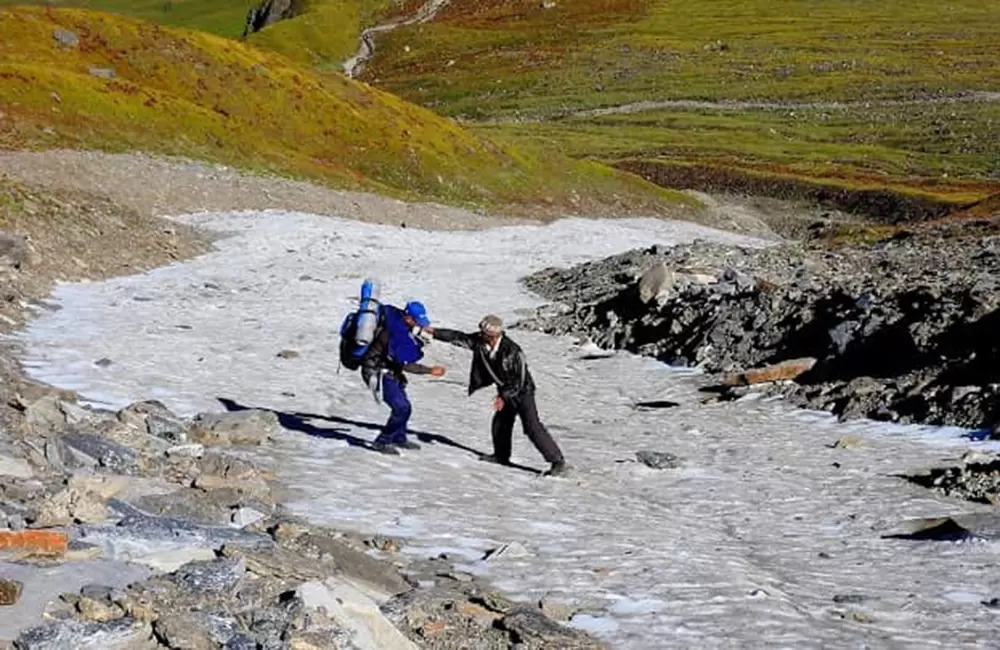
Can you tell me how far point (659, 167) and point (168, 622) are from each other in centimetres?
9117

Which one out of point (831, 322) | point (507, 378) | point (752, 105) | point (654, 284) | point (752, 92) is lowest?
point (507, 378)

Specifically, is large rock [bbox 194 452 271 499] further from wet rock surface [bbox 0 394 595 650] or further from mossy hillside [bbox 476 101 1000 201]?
mossy hillside [bbox 476 101 1000 201]

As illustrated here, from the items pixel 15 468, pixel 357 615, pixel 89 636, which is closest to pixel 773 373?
pixel 15 468

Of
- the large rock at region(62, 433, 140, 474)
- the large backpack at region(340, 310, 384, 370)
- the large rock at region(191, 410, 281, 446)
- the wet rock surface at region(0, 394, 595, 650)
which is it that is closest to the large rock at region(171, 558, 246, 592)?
the wet rock surface at region(0, 394, 595, 650)

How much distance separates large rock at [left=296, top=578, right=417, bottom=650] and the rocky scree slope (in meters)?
12.4

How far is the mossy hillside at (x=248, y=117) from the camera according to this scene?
5241cm

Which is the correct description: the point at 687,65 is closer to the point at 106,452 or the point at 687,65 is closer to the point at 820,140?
the point at 820,140

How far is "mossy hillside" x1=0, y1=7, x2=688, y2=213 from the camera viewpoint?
52406mm

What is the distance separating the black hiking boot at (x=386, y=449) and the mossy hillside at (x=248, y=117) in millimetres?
38179

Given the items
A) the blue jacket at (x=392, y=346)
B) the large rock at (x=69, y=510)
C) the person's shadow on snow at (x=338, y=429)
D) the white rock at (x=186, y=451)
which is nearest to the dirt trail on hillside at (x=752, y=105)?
the person's shadow on snow at (x=338, y=429)

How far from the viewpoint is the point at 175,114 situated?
55062 millimetres

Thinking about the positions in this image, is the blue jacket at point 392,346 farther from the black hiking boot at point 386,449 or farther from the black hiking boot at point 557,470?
the black hiking boot at point 557,470

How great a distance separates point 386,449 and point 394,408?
56cm

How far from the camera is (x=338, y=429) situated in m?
16.6
